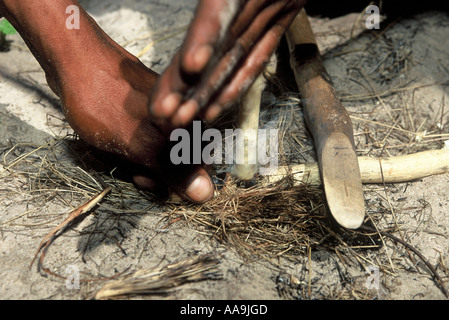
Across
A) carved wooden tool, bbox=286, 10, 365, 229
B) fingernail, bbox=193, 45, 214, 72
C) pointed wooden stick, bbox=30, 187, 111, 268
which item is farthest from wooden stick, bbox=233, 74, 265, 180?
pointed wooden stick, bbox=30, 187, 111, 268

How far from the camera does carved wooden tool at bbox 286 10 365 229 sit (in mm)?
1525

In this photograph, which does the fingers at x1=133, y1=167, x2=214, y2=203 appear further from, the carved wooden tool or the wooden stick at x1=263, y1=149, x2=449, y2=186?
the carved wooden tool

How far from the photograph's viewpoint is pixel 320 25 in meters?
2.78

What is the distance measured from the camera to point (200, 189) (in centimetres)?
164

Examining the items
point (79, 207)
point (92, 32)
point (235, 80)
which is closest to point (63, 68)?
point (92, 32)

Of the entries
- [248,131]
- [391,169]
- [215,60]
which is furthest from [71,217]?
[391,169]

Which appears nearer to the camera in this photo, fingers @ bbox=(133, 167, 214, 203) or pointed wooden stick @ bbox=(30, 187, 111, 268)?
pointed wooden stick @ bbox=(30, 187, 111, 268)

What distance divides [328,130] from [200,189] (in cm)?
57

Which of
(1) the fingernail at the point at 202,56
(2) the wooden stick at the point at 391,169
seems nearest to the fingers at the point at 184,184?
(2) the wooden stick at the point at 391,169

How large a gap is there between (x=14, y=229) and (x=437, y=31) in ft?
7.91

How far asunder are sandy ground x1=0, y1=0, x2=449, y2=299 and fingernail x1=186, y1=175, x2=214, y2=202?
0.11 metres

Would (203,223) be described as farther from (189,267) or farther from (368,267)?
(368,267)

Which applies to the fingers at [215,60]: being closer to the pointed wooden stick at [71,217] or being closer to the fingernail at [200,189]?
the fingernail at [200,189]

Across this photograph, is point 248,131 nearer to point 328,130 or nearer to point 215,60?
point 328,130
